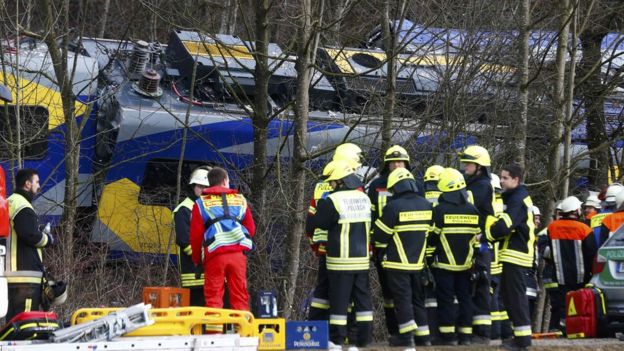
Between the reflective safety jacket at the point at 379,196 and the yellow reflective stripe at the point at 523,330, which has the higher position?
the reflective safety jacket at the point at 379,196

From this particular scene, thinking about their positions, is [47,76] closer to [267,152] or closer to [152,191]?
[152,191]

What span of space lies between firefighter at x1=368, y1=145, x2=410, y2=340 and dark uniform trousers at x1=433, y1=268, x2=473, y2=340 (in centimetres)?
48

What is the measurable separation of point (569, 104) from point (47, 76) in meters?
7.83

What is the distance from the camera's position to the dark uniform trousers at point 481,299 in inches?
450

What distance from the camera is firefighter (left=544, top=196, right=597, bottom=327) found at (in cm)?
1348

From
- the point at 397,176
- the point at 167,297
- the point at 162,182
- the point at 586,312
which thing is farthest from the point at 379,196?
the point at 162,182

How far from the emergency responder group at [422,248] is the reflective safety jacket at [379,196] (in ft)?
0.04

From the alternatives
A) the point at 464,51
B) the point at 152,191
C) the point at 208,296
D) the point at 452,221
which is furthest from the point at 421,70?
the point at 208,296

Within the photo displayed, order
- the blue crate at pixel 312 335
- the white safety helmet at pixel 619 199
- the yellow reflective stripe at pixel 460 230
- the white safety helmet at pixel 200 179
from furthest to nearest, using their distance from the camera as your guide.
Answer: the white safety helmet at pixel 619 199
the white safety helmet at pixel 200 179
the yellow reflective stripe at pixel 460 230
the blue crate at pixel 312 335

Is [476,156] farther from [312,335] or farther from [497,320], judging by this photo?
[312,335]

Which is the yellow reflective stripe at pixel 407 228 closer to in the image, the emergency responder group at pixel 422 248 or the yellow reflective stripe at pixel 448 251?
the emergency responder group at pixel 422 248

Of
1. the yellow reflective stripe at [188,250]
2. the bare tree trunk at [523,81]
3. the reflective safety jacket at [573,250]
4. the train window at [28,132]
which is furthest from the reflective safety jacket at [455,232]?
the train window at [28,132]

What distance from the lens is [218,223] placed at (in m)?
10.5

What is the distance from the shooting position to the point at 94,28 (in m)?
27.2
